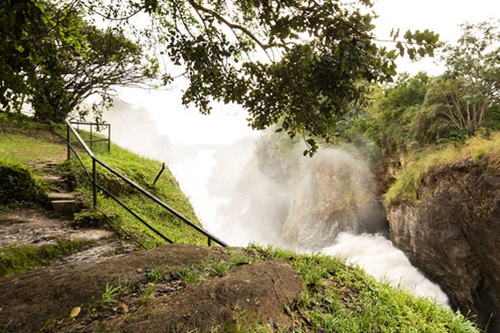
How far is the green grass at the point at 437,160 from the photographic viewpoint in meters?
8.37

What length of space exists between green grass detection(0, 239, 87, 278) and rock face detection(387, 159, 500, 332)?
1059 cm

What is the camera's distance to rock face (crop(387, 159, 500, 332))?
823cm

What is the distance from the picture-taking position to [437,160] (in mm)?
10258

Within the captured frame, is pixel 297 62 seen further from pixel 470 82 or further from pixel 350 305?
pixel 470 82

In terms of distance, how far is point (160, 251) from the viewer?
343 cm

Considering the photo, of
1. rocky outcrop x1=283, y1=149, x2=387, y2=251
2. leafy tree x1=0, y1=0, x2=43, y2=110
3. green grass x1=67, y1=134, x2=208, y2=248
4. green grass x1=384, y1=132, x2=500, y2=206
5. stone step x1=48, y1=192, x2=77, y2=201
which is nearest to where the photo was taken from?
leafy tree x1=0, y1=0, x2=43, y2=110

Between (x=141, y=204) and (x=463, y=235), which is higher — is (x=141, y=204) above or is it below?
above

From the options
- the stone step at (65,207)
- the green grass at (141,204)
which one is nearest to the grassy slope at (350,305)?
the green grass at (141,204)

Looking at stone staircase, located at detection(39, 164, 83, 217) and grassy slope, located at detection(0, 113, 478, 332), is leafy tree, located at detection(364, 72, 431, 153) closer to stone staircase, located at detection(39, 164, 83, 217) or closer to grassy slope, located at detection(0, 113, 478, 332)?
grassy slope, located at detection(0, 113, 478, 332)

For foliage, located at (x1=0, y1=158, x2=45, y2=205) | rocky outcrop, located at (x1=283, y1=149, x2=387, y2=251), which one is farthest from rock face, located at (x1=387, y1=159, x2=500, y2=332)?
foliage, located at (x1=0, y1=158, x2=45, y2=205)

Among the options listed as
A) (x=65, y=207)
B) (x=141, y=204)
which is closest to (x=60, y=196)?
(x=65, y=207)

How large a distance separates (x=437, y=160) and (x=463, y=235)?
282cm

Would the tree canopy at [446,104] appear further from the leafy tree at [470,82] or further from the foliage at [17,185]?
the foliage at [17,185]

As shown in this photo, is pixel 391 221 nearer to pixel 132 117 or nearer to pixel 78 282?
pixel 78 282
